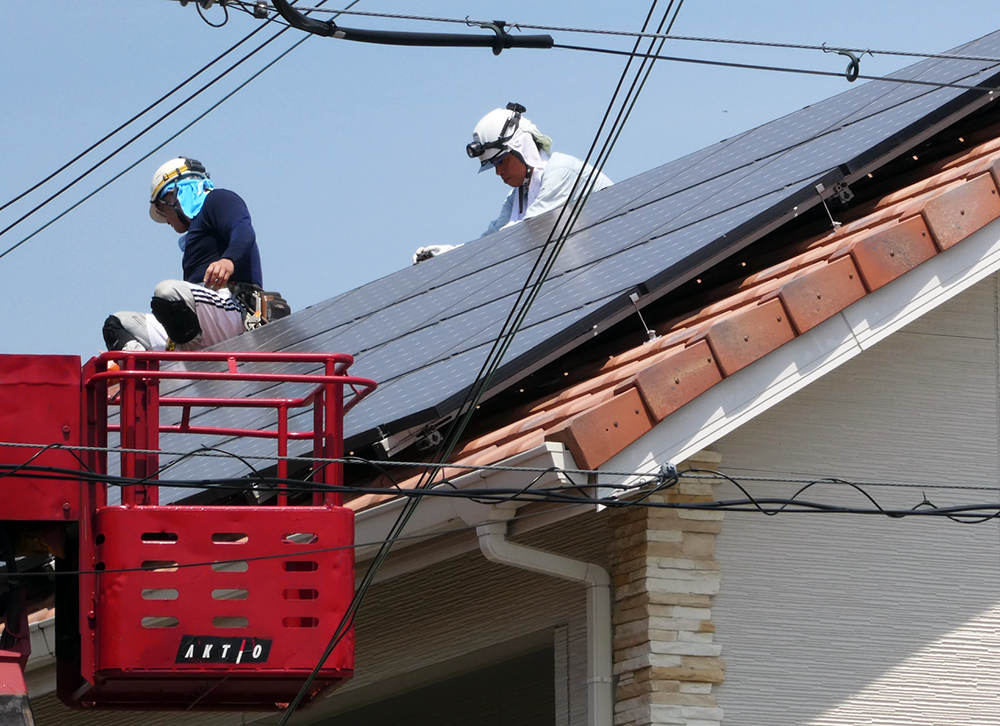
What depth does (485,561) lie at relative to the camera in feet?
27.8

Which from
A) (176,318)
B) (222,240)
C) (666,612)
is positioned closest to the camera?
(666,612)

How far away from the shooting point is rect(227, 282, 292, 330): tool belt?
12578mm

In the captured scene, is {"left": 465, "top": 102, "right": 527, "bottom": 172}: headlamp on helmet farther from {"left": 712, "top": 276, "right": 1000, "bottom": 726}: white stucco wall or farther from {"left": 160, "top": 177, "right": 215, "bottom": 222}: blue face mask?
{"left": 712, "top": 276, "right": 1000, "bottom": 726}: white stucco wall

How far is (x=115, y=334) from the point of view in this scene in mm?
12266

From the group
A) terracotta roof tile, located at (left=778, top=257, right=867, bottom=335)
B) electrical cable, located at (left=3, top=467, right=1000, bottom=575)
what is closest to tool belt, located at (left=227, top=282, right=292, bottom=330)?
electrical cable, located at (left=3, top=467, right=1000, bottom=575)

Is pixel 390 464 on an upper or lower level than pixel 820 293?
lower

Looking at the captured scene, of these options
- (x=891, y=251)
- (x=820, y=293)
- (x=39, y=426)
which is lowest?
(x=39, y=426)

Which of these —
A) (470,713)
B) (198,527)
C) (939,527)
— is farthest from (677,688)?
(470,713)

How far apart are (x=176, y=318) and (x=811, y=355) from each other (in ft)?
17.9

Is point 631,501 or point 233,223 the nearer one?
point 631,501

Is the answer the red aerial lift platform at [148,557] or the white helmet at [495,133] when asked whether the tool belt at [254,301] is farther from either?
the red aerial lift platform at [148,557]

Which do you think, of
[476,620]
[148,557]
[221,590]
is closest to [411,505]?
[221,590]

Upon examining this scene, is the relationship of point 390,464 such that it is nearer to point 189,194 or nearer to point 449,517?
point 449,517

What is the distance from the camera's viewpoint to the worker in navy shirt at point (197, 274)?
39.1ft
